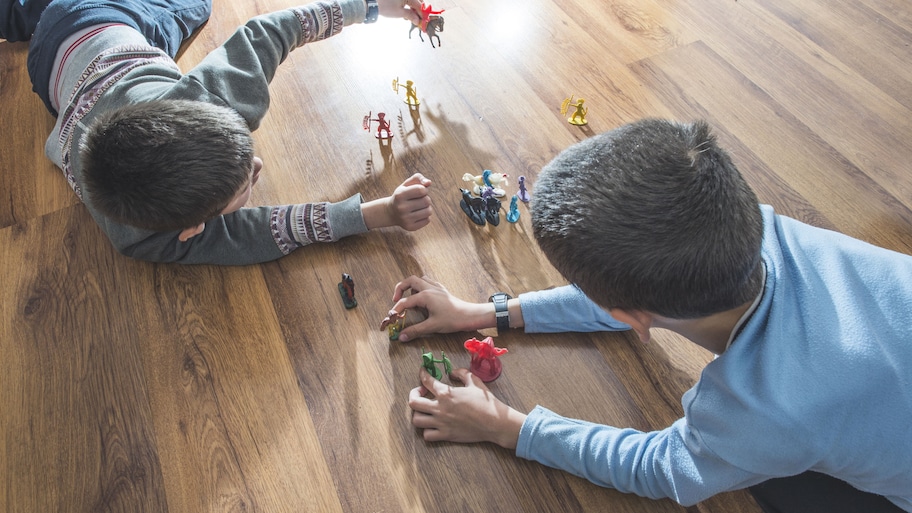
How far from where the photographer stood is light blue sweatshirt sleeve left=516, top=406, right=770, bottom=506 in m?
0.73

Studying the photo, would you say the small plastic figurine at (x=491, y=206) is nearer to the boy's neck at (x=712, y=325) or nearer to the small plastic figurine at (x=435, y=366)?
the small plastic figurine at (x=435, y=366)

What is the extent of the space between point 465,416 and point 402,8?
37.2 inches

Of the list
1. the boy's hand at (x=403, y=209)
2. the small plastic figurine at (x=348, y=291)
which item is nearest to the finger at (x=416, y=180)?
the boy's hand at (x=403, y=209)

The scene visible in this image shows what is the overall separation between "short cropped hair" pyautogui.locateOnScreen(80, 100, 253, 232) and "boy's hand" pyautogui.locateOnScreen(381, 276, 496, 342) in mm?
346

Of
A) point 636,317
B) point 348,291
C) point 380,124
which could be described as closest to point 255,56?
point 380,124

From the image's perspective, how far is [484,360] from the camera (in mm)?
1011

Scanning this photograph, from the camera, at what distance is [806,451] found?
2.12 ft

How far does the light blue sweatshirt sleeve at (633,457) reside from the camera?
73 centimetres

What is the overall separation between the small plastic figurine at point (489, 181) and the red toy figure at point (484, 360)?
32 cm

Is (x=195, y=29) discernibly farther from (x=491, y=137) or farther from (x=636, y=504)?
(x=636, y=504)

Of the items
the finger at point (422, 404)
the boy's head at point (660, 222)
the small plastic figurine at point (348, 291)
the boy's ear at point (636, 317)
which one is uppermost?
the boy's head at point (660, 222)

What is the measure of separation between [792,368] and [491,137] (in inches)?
32.9

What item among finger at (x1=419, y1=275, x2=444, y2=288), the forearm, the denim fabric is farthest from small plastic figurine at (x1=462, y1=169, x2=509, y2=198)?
the denim fabric

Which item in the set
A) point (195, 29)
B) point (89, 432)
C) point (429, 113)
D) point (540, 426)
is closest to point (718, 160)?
point (540, 426)
